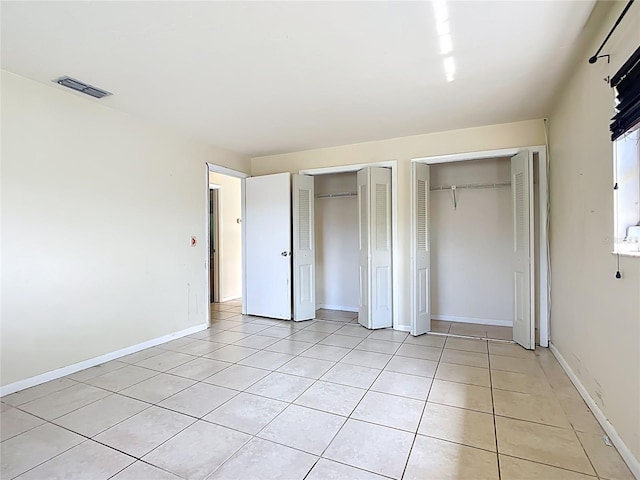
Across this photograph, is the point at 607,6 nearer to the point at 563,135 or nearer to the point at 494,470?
the point at 563,135

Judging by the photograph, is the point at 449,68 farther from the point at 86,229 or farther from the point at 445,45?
the point at 86,229

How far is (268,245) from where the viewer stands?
5.08m

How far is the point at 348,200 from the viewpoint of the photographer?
5629 millimetres

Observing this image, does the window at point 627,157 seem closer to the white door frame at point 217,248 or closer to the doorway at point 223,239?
the doorway at point 223,239

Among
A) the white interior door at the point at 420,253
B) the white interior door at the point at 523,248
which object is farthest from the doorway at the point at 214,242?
the white interior door at the point at 523,248

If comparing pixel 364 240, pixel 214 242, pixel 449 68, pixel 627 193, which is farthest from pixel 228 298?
pixel 627 193

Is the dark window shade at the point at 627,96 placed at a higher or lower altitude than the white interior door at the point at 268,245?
higher

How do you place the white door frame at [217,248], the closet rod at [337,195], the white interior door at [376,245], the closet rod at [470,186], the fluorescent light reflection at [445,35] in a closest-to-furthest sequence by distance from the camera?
1. the fluorescent light reflection at [445,35]
2. the white interior door at [376,245]
3. the closet rod at [470,186]
4. the closet rod at [337,195]
5. the white door frame at [217,248]

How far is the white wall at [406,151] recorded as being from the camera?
386 centimetres

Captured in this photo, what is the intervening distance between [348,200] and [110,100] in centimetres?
355

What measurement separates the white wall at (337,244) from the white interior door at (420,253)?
1452 millimetres

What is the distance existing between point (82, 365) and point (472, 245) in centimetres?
478

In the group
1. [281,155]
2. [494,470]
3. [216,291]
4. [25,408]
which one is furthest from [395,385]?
[216,291]

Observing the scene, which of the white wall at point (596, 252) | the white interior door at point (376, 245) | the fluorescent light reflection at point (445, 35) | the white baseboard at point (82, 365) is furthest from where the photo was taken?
the white interior door at point (376, 245)
